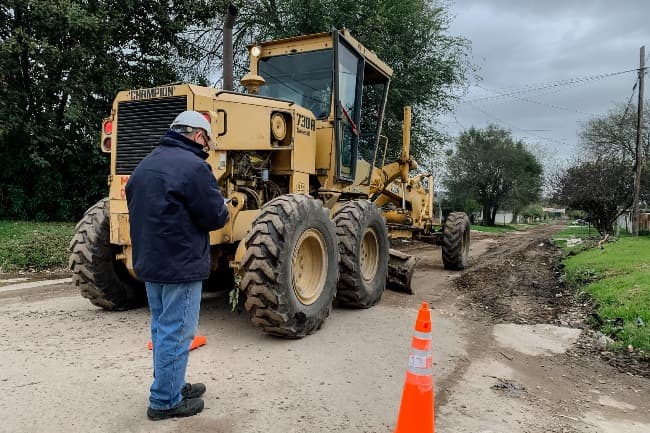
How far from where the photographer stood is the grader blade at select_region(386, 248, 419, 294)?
7949mm

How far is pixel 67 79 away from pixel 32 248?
545 cm

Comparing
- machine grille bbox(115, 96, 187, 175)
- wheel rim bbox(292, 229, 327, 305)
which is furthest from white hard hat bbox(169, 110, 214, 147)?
wheel rim bbox(292, 229, 327, 305)

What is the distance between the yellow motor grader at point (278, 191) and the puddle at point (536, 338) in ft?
5.59

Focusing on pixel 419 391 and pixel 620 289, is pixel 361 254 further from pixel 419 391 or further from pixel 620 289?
pixel 620 289

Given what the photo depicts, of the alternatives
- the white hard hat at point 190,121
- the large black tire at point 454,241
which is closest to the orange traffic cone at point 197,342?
the white hard hat at point 190,121

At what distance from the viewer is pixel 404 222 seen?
10.6 metres

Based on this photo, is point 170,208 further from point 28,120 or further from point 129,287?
point 28,120

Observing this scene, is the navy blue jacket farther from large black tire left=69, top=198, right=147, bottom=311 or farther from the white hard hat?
large black tire left=69, top=198, right=147, bottom=311

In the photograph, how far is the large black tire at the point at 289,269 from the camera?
4.63 metres

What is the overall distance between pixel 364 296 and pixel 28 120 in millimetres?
11414

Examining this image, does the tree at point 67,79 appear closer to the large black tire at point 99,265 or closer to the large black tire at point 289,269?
the large black tire at point 99,265

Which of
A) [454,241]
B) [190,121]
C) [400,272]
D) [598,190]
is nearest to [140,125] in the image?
[190,121]

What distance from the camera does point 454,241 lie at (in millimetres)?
10820

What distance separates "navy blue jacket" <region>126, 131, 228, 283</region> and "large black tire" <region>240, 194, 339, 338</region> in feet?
4.34
